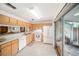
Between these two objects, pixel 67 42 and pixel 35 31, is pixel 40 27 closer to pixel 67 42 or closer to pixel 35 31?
pixel 35 31

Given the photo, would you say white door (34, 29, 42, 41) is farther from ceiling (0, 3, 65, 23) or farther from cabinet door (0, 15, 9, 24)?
cabinet door (0, 15, 9, 24)

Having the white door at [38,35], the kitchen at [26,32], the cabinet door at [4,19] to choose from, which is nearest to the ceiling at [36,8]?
the kitchen at [26,32]

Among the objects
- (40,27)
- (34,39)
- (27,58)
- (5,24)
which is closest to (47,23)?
(40,27)

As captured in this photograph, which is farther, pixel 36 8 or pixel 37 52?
pixel 37 52

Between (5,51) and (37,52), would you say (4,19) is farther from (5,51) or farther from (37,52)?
(37,52)

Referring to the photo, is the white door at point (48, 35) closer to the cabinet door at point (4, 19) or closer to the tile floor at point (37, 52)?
the tile floor at point (37, 52)

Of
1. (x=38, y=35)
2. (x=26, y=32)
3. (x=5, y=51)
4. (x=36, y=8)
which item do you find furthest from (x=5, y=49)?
(x=38, y=35)

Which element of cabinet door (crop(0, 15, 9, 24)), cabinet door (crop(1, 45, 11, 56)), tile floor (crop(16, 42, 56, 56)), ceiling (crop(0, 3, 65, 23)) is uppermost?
ceiling (crop(0, 3, 65, 23))

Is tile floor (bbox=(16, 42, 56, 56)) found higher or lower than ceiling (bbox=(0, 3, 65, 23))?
lower

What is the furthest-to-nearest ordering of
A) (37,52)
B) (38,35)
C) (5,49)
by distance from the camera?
(38,35) < (37,52) < (5,49)

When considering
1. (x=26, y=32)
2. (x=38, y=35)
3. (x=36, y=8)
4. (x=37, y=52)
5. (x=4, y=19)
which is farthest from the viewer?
(x=38, y=35)

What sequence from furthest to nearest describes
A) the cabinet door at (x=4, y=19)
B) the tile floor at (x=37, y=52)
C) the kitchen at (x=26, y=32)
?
the tile floor at (x=37, y=52) → the kitchen at (x=26, y=32) → the cabinet door at (x=4, y=19)

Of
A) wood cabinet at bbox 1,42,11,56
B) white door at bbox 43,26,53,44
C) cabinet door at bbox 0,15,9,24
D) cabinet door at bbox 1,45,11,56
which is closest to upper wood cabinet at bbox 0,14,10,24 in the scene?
cabinet door at bbox 0,15,9,24

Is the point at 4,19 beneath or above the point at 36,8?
beneath
